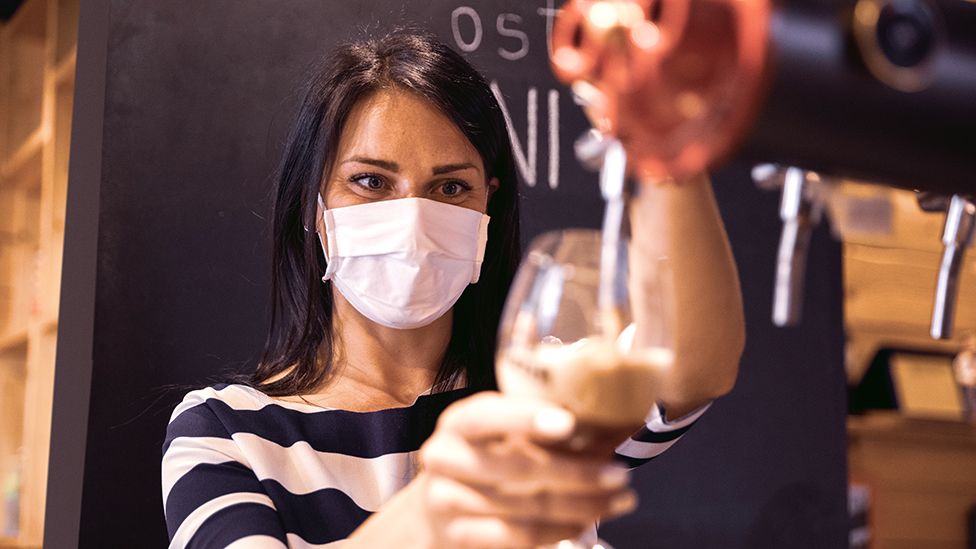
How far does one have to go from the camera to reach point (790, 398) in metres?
2.43

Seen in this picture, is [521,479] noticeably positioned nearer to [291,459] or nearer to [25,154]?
[291,459]

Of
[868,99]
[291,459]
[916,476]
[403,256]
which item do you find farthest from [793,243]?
[916,476]

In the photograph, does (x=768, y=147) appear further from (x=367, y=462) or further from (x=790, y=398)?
(x=790, y=398)

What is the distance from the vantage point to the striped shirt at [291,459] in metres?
1.33

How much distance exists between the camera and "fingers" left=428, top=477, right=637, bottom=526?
76 cm

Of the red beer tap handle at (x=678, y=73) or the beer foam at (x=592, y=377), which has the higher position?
the red beer tap handle at (x=678, y=73)

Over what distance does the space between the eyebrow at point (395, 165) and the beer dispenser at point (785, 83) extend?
31.2 inches

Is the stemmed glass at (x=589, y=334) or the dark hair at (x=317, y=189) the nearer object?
the stemmed glass at (x=589, y=334)

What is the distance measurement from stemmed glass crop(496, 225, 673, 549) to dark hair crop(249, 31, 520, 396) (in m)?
0.85

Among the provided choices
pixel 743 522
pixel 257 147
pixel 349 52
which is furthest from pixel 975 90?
pixel 743 522

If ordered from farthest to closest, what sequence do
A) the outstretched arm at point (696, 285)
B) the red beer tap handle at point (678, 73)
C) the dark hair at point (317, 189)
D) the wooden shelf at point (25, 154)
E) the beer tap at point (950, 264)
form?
the wooden shelf at point (25, 154) → the dark hair at point (317, 189) → the outstretched arm at point (696, 285) → the beer tap at point (950, 264) → the red beer tap handle at point (678, 73)

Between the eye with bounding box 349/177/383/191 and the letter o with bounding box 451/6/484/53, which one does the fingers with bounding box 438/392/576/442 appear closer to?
the eye with bounding box 349/177/383/191

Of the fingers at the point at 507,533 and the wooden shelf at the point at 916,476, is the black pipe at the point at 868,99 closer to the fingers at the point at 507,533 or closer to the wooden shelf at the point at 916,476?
the fingers at the point at 507,533

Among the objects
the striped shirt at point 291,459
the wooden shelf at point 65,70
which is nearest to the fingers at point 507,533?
the striped shirt at point 291,459
